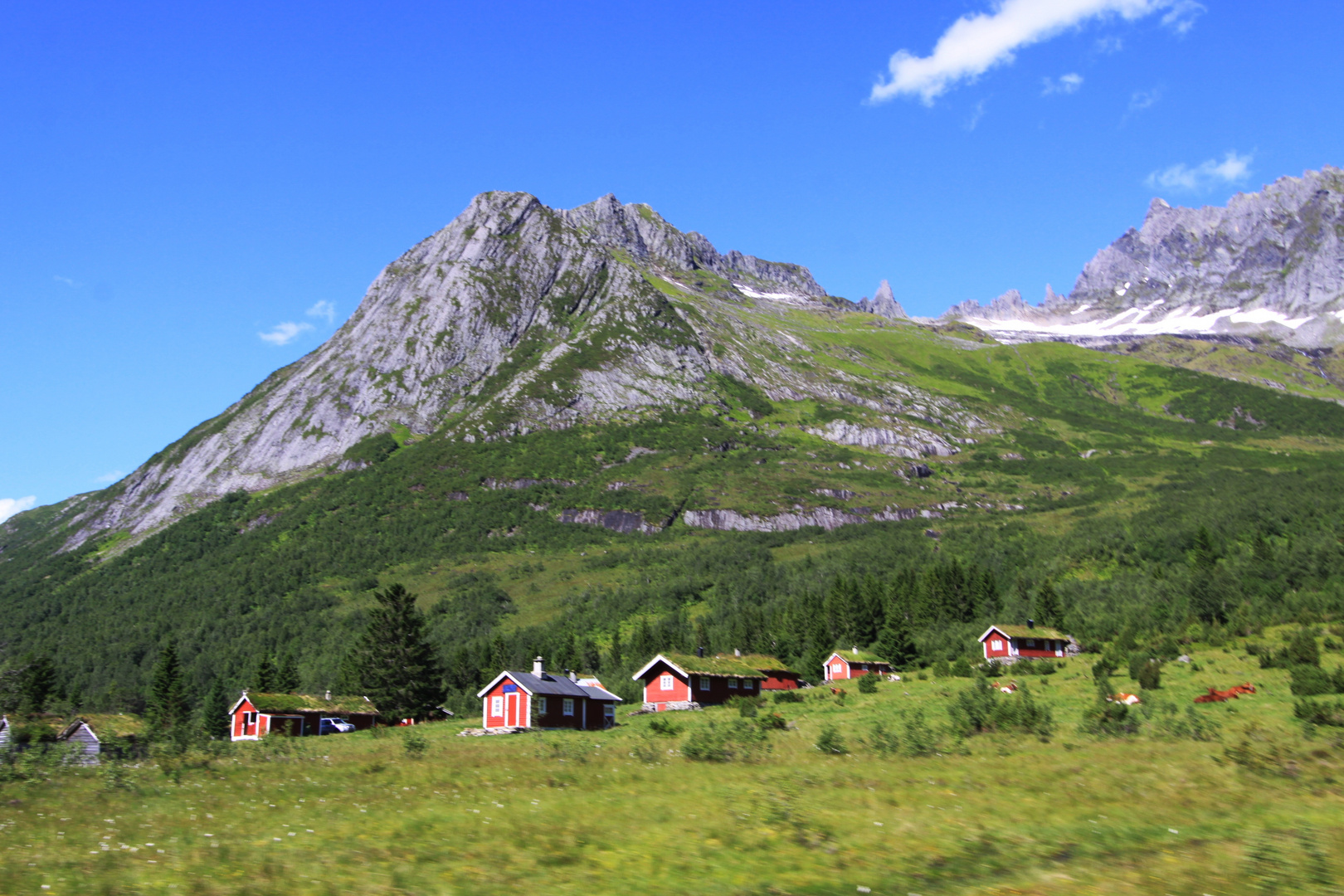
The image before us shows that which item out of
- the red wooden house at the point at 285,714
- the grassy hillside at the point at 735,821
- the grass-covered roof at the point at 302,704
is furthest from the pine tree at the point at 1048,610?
the red wooden house at the point at 285,714

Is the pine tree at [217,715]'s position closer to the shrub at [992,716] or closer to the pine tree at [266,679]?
the pine tree at [266,679]

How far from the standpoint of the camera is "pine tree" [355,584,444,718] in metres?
74.1

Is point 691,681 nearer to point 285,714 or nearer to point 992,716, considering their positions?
point 285,714

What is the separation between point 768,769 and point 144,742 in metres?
19.6

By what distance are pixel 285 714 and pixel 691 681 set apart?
31839 millimetres

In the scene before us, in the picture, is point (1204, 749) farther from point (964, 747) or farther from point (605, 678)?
point (605, 678)

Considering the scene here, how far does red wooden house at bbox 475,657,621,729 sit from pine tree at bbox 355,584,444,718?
18.8 m

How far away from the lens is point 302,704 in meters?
66.2

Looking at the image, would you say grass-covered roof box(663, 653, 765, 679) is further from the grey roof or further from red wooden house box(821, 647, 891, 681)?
red wooden house box(821, 647, 891, 681)

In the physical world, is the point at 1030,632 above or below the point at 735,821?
above

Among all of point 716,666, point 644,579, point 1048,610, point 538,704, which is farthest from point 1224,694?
point 644,579

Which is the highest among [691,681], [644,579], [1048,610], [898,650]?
[644,579]

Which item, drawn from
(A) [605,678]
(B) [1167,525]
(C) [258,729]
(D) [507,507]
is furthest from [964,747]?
(D) [507,507]

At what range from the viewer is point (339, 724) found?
68.1 meters
